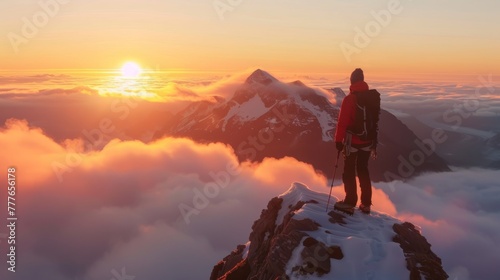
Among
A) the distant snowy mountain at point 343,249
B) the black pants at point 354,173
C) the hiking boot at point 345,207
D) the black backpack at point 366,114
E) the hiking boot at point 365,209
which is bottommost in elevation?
the distant snowy mountain at point 343,249

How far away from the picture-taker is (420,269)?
11.4m

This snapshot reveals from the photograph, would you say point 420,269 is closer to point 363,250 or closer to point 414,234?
point 363,250

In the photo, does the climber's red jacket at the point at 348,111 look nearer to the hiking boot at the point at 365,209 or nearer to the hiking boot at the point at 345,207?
the hiking boot at the point at 345,207

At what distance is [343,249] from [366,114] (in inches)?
187

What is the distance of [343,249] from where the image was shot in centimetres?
1173

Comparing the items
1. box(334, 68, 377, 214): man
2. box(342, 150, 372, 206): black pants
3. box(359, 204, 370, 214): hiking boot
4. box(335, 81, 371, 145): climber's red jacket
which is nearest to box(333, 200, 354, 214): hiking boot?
box(334, 68, 377, 214): man

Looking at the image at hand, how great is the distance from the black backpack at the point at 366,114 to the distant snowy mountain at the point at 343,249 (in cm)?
324

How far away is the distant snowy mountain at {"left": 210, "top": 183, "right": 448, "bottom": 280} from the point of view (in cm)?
1115

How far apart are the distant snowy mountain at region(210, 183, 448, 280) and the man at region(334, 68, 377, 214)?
60 centimetres

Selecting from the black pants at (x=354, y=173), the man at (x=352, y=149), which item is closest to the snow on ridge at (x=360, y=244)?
the man at (x=352, y=149)

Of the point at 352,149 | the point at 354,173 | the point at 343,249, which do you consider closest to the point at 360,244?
the point at 343,249

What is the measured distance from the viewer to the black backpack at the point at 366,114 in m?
13.1

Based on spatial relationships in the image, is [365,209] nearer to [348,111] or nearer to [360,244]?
[360,244]

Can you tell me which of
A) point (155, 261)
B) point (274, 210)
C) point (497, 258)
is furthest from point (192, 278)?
point (274, 210)
